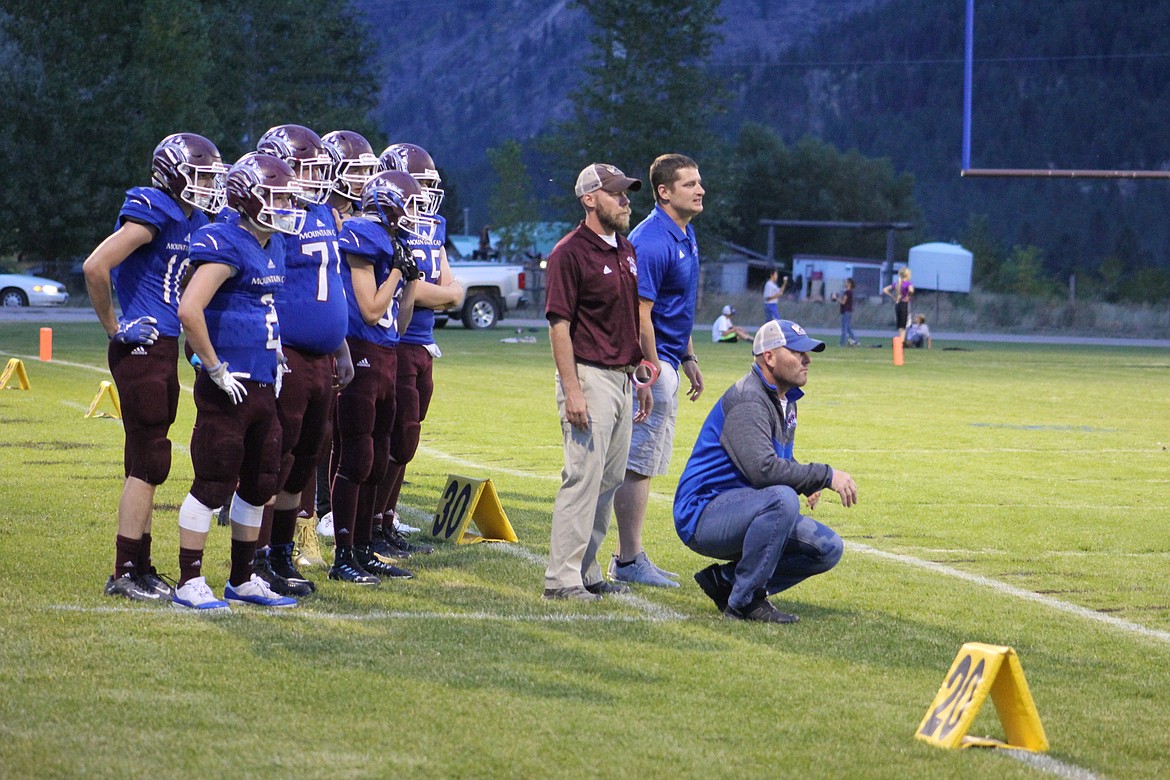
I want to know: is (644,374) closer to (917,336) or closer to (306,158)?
(306,158)

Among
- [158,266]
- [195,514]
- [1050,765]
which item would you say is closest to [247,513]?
→ [195,514]

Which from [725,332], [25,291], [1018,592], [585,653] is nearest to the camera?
[585,653]

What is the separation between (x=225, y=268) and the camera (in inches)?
240

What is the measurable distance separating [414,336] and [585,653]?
269 cm

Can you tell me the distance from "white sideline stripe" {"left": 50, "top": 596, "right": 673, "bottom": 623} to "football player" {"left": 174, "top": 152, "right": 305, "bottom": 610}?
0.49ft

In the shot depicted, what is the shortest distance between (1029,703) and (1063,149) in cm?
3584

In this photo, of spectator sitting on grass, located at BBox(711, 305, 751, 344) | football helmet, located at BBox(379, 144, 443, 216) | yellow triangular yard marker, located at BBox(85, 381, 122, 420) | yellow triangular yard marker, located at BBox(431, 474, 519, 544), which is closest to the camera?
football helmet, located at BBox(379, 144, 443, 216)

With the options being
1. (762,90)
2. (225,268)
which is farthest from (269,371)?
(762,90)

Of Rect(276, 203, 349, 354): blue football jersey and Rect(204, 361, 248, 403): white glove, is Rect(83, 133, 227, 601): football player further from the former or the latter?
Rect(204, 361, 248, 403): white glove

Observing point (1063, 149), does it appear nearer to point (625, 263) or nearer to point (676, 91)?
point (676, 91)

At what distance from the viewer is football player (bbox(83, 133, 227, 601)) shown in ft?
21.3

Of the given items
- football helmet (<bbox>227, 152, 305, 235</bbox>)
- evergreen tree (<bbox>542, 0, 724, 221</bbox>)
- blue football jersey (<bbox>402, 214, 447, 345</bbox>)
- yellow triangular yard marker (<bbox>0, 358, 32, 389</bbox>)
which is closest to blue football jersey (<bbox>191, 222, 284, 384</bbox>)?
football helmet (<bbox>227, 152, 305, 235</bbox>)

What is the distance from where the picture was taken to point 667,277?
294 inches

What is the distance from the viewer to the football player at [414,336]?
25.4ft
